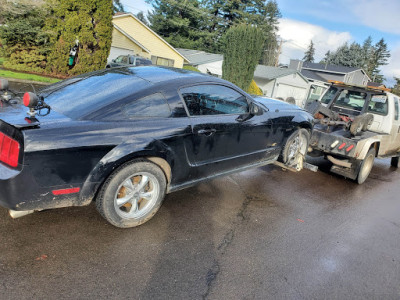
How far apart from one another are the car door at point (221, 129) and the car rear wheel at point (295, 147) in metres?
0.81

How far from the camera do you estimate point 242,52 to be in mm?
21766

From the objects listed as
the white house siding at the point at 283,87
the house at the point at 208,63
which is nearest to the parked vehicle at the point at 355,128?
the house at the point at 208,63

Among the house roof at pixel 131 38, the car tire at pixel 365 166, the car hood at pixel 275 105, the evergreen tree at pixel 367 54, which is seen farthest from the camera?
the evergreen tree at pixel 367 54

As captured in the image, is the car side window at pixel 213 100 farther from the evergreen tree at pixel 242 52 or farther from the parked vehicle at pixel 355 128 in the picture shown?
the evergreen tree at pixel 242 52

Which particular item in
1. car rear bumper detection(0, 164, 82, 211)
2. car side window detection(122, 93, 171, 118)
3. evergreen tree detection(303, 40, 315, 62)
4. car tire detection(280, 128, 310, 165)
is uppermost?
evergreen tree detection(303, 40, 315, 62)

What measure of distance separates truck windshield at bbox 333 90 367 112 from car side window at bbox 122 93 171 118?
547 cm

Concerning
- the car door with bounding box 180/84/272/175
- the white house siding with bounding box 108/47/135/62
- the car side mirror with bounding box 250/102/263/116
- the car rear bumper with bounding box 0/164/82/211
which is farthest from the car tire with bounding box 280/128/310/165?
the white house siding with bounding box 108/47/135/62

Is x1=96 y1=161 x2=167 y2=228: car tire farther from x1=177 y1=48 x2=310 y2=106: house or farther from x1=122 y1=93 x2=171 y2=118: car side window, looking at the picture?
x1=177 y1=48 x2=310 y2=106: house

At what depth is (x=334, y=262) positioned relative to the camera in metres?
3.16

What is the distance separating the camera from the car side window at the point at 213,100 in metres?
3.47

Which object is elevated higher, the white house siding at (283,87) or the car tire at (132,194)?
the white house siding at (283,87)

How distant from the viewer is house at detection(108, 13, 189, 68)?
24125mm

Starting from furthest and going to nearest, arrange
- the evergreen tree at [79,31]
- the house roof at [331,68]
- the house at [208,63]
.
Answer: the house roof at [331,68], the house at [208,63], the evergreen tree at [79,31]

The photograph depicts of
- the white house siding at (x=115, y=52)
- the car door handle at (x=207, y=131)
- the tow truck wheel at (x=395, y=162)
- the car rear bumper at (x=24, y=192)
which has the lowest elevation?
the tow truck wheel at (x=395, y=162)
